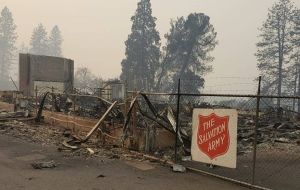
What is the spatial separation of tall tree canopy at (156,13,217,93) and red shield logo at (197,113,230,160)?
56.0 m

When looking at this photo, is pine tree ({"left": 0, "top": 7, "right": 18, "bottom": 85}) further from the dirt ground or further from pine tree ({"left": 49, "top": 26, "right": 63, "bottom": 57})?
the dirt ground

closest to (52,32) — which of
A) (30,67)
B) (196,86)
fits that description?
(196,86)

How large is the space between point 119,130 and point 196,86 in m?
50.0

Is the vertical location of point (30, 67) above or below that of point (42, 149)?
above

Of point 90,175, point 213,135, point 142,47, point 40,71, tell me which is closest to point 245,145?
point 213,135

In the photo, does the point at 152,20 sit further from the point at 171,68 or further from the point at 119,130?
the point at 119,130

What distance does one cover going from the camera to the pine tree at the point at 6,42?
130m

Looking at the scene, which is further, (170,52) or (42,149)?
(170,52)

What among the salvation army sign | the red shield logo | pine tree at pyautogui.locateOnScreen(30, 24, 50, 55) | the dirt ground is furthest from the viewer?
pine tree at pyautogui.locateOnScreen(30, 24, 50, 55)

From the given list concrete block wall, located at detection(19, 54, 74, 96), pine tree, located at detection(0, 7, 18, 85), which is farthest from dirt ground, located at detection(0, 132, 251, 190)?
pine tree, located at detection(0, 7, 18, 85)

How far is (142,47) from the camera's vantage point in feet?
247

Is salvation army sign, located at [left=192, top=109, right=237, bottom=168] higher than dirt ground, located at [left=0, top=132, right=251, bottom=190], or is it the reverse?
salvation army sign, located at [left=192, top=109, right=237, bottom=168]

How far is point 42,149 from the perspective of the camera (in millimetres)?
13617

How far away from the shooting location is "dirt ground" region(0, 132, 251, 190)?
363 inches
